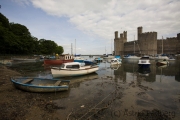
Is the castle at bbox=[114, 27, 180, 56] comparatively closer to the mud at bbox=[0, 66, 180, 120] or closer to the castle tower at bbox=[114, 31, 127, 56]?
the castle tower at bbox=[114, 31, 127, 56]

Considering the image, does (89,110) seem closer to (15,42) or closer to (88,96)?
(88,96)

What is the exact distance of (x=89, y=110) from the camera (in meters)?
6.89

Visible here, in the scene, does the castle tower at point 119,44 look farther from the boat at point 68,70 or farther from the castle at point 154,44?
the boat at point 68,70

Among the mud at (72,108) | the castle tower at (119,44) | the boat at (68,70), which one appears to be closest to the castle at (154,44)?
the castle tower at (119,44)

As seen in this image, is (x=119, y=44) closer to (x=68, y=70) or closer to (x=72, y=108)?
(x=68, y=70)

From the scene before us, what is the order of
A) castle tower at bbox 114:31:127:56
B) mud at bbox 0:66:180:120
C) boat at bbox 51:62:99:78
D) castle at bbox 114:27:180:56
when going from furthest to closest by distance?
castle tower at bbox 114:31:127:56 < castle at bbox 114:27:180:56 < boat at bbox 51:62:99:78 < mud at bbox 0:66:180:120

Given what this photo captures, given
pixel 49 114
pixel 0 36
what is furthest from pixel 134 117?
pixel 0 36

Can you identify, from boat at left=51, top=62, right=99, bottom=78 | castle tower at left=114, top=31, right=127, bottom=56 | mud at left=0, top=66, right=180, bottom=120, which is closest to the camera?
mud at left=0, top=66, right=180, bottom=120

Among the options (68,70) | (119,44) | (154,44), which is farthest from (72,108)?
(119,44)

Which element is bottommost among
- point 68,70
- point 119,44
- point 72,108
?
point 72,108

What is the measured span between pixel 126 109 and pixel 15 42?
58.7 m

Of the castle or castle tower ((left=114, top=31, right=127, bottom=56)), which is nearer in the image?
the castle

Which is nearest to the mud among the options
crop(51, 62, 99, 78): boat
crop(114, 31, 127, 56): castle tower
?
crop(51, 62, 99, 78): boat

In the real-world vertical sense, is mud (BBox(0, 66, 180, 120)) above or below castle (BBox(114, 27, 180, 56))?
below
